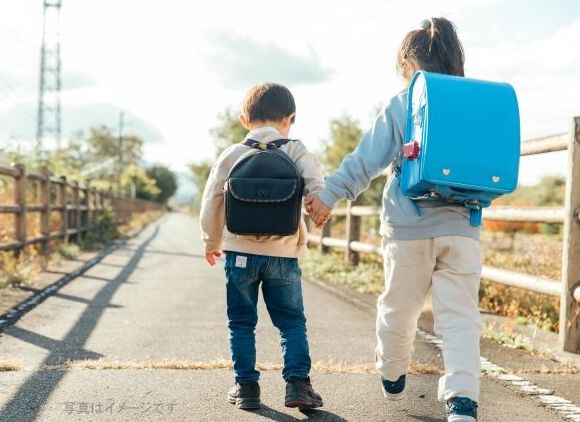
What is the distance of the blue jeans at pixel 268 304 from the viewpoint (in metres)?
3.36

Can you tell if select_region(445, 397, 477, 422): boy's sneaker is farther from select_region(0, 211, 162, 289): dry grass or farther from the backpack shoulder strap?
select_region(0, 211, 162, 289): dry grass

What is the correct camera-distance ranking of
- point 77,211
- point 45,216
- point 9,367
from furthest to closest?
point 77,211
point 45,216
point 9,367

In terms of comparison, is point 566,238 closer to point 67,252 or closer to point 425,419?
point 425,419

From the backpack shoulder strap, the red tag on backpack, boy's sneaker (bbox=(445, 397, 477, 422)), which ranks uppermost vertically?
the backpack shoulder strap

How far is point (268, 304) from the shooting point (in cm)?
345

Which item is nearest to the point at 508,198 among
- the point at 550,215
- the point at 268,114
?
the point at 550,215

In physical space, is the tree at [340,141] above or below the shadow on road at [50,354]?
above

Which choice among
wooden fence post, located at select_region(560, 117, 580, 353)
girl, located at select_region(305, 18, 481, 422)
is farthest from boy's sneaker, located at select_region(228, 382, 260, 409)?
wooden fence post, located at select_region(560, 117, 580, 353)

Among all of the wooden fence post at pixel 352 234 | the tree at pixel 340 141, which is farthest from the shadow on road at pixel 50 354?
the tree at pixel 340 141

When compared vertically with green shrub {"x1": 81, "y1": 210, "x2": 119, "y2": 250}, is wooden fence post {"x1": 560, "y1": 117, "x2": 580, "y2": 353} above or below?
above

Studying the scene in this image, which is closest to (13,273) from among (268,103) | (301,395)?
(268,103)

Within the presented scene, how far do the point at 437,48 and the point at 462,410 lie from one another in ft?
4.80

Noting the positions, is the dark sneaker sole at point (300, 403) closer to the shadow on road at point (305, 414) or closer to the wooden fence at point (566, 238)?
the shadow on road at point (305, 414)

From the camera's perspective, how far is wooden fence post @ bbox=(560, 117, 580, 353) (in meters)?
4.50
